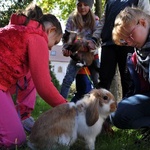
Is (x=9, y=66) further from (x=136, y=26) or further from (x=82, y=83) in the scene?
(x=82, y=83)

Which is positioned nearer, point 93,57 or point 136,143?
point 136,143

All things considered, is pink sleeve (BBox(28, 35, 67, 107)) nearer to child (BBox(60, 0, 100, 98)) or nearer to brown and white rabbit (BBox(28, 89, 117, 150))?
brown and white rabbit (BBox(28, 89, 117, 150))

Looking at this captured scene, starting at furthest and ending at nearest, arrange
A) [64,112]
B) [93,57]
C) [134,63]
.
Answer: [93,57], [134,63], [64,112]

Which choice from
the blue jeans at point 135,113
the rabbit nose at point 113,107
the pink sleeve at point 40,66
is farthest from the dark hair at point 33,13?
the blue jeans at point 135,113

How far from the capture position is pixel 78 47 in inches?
211

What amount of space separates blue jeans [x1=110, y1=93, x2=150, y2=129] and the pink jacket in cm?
70

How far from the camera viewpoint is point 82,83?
5.87 m

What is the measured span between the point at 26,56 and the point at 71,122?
902 millimetres

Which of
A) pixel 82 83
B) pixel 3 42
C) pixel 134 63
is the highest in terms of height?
pixel 3 42

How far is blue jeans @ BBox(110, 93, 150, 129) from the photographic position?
3.68 meters

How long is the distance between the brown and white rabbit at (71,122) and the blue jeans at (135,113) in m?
0.22

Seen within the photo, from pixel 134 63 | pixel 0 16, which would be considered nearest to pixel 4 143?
pixel 134 63

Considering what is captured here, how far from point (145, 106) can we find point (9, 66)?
159 cm

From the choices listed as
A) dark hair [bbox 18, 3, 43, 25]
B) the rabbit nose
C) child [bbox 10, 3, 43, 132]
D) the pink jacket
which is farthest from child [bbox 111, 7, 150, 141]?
child [bbox 10, 3, 43, 132]
